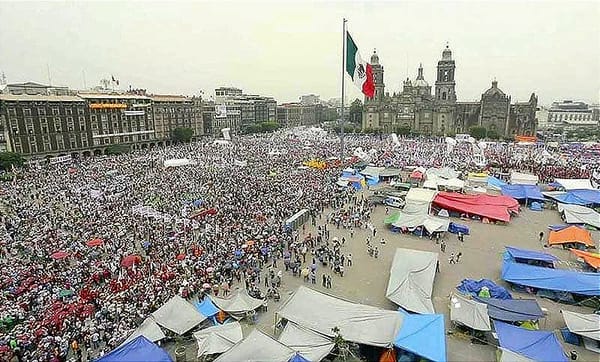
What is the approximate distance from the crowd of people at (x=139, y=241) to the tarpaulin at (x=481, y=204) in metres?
5.82

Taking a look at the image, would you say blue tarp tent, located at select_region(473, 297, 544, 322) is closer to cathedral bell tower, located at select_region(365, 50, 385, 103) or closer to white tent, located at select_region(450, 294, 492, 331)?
white tent, located at select_region(450, 294, 492, 331)

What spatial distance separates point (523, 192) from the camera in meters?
31.0

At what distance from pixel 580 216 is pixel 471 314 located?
17.7m

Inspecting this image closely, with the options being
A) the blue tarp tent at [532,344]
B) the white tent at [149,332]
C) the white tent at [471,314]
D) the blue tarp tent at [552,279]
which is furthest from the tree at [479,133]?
the white tent at [149,332]

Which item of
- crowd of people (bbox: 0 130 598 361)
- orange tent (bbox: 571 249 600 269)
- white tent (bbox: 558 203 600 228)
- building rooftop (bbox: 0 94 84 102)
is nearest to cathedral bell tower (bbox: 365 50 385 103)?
crowd of people (bbox: 0 130 598 361)

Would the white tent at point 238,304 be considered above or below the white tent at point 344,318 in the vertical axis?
below

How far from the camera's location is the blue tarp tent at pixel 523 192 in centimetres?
3033

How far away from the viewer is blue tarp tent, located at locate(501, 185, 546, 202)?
30.3 m

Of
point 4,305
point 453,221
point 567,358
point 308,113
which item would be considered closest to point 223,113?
point 308,113

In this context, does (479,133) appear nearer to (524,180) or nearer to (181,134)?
(524,180)

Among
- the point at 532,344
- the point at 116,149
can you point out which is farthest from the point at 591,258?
the point at 116,149

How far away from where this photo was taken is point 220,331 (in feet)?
40.1

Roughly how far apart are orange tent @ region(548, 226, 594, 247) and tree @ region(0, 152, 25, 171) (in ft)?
168

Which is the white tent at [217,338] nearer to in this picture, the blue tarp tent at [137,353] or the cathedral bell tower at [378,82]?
the blue tarp tent at [137,353]
